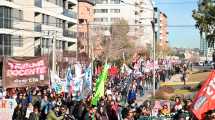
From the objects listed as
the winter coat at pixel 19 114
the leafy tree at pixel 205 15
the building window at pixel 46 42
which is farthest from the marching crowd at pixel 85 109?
the building window at pixel 46 42

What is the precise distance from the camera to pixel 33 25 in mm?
62406

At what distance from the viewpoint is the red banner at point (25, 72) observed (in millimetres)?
24922

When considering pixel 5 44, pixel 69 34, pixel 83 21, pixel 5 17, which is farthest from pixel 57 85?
pixel 83 21

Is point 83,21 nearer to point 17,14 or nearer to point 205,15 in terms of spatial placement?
point 17,14

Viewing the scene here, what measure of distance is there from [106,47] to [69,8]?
1910 centimetres

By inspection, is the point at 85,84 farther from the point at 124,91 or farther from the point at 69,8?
the point at 69,8

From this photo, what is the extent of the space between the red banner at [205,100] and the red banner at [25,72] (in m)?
15.5

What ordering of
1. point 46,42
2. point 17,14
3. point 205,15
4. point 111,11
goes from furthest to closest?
1. point 111,11
2. point 46,42
3. point 17,14
4. point 205,15

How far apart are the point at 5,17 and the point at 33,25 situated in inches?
301

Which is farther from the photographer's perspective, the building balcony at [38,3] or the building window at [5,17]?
the building balcony at [38,3]

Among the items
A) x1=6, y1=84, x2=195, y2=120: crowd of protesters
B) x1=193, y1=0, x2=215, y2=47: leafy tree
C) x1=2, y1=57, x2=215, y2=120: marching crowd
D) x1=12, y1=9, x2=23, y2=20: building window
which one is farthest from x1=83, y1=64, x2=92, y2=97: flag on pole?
x1=12, y1=9, x2=23, y2=20: building window

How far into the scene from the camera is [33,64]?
26.2 m

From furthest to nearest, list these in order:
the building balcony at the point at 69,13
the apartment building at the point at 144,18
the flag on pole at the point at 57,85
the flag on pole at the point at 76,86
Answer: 1. the apartment building at the point at 144,18
2. the building balcony at the point at 69,13
3. the flag on pole at the point at 57,85
4. the flag on pole at the point at 76,86

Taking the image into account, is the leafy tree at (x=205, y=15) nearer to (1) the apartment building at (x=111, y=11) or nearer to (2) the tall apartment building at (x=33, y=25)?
(2) the tall apartment building at (x=33, y=25)
